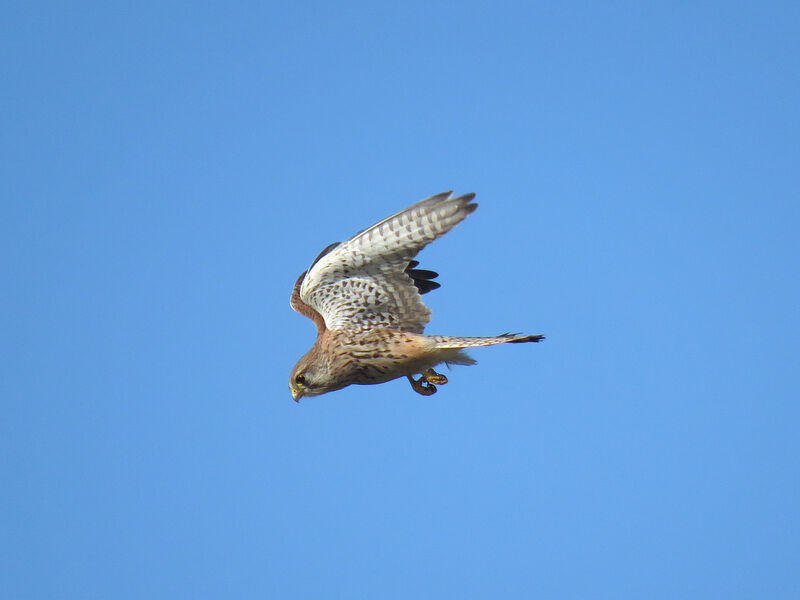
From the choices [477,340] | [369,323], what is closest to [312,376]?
[369,323]

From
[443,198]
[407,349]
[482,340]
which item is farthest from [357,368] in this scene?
[443,198]

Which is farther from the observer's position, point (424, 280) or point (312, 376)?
point (424, 280)

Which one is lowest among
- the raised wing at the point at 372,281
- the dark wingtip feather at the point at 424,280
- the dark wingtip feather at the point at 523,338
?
the dark wingtip feather at the point at 523,338

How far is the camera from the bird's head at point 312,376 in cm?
788

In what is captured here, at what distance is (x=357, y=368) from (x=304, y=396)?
457mm

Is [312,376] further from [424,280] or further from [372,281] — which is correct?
[424,280]

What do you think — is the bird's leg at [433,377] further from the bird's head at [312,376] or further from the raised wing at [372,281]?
the bird's head at [312,376]

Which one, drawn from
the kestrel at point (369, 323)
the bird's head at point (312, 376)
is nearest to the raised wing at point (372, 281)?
the kestrel at point (369, 323)

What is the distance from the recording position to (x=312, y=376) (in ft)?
25.9

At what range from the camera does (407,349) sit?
7.78 m

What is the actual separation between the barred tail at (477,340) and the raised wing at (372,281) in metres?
Result: 0.25

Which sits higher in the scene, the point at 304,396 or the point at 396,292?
the point at 396,292

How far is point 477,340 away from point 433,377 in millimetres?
647

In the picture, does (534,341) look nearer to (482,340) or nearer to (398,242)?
(482,340)
